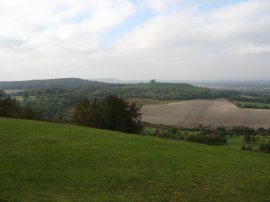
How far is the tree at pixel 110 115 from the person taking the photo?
41.8 metres

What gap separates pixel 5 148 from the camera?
656 inches

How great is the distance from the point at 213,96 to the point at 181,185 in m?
161

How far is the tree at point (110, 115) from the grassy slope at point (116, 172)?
67.4 feet

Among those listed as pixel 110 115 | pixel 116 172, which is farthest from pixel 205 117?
pixel 116 172

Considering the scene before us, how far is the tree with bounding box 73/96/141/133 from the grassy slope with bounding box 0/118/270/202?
20.5 meters

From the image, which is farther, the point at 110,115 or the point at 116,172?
the point at 110,115

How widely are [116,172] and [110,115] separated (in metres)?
27.8

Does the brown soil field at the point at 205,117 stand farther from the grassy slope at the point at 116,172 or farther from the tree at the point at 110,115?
the grassy slope at the point at 116,172

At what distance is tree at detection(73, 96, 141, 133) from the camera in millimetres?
41781

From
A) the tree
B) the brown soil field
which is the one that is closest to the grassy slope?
the tree

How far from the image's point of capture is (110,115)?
41.7 metres

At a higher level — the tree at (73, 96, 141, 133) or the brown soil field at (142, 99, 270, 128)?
the tree at (73, 96, 141, 133)

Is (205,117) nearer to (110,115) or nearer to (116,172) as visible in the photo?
(110,115)

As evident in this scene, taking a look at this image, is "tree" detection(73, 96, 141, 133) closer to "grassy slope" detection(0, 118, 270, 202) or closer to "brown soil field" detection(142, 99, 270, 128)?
"grassy slope" detection(0, 118, 270, 202)
